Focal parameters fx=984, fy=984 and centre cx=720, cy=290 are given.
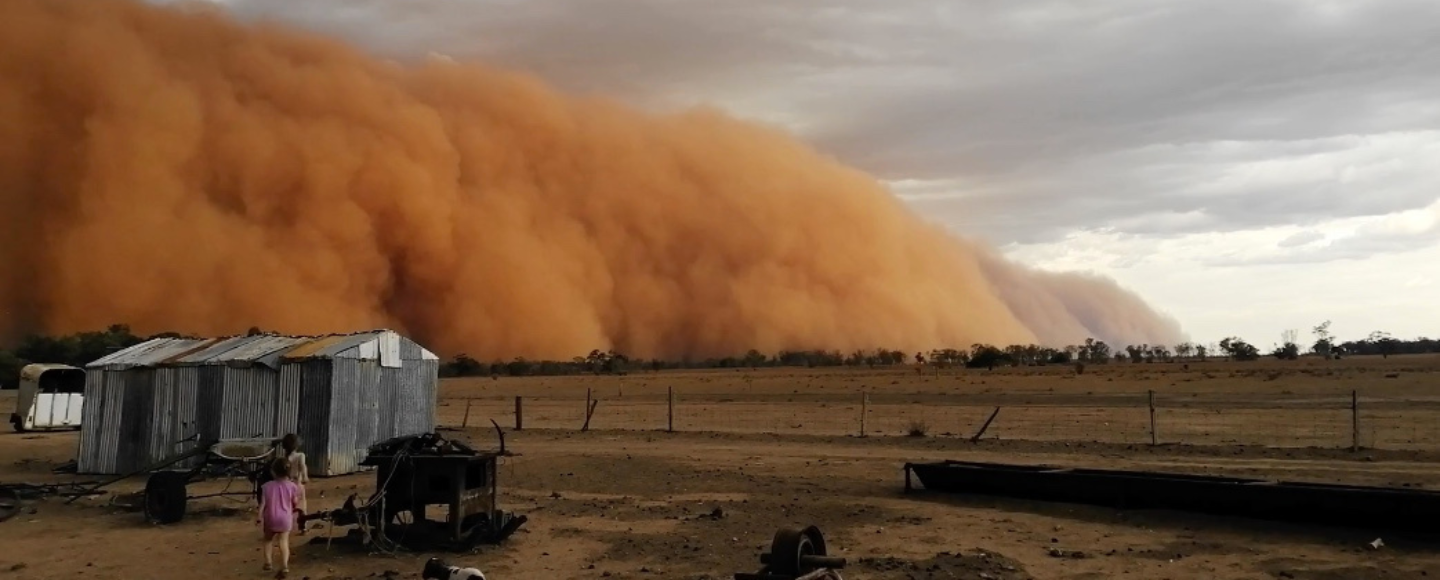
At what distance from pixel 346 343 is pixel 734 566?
10255mm

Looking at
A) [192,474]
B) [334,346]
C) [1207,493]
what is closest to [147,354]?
[334,346]

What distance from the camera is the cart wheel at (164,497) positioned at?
36.2ft

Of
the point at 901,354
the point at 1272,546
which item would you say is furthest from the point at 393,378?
the point at 901,354

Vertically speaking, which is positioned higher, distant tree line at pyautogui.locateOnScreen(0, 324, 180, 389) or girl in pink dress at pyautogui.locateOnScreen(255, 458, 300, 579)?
distant tree line at pyautogui.locateOnScreen(0, 324, 180, 389)

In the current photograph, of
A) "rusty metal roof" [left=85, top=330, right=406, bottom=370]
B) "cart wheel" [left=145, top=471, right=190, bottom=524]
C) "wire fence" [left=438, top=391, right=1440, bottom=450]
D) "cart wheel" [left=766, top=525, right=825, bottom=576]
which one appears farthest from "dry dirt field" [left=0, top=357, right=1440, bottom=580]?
"rusty metal roof" [left=85, top=330, right=406, bottom=370]

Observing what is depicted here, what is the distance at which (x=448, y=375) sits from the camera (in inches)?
2341

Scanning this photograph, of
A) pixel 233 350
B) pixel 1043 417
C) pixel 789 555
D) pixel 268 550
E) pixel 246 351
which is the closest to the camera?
pixel 789 555

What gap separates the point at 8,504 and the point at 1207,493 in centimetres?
1361

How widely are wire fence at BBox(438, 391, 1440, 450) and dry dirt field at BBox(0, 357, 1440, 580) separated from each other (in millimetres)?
145

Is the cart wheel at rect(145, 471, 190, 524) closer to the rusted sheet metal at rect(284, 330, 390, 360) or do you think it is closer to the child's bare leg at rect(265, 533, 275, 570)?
the child's bare leg at rect(265, 533, 275, 570)

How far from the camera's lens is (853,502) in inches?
460

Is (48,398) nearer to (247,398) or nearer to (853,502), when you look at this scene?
(247,398)

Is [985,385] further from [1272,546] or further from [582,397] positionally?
[1272,546]

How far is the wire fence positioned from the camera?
18266mm
